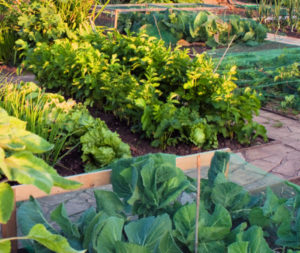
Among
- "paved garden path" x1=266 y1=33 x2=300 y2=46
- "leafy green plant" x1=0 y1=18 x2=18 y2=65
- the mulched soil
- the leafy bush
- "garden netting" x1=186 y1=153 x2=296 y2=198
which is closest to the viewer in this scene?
"garden netting" x1=186 y1=153 x2=296 y2=198

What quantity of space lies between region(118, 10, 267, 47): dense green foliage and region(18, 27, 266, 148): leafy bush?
4360 millimetres

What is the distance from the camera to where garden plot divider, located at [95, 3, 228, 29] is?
8008mm

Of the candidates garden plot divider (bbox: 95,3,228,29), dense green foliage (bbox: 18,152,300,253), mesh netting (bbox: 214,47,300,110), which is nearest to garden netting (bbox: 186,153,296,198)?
dense green foliage (bbox: 18,152,300,253)

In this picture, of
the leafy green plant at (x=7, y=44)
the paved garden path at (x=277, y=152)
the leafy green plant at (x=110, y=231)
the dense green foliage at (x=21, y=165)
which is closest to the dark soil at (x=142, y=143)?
the paved garden path at (x=277, y=152)

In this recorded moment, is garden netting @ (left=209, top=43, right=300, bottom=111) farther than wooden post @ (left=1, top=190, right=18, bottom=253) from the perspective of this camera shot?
Yes

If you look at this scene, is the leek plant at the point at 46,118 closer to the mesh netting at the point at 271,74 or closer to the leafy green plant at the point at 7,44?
the mesh netting at the point at 271,74

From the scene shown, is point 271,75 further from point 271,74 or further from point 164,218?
point 164,218

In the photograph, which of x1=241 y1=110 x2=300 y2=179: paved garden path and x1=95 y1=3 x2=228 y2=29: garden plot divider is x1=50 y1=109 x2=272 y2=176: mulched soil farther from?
x1=95 y1=3 x2=228 y2=29: garden plot divider

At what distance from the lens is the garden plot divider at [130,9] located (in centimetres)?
801

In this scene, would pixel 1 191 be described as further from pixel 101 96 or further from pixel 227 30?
pixel 227 30

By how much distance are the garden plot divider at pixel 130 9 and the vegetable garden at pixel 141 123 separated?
178 mm

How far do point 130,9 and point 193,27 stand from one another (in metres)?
1.54

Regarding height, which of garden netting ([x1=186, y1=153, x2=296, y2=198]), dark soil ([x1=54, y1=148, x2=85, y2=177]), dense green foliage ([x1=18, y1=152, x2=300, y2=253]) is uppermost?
dense green foliage ([x1=18, y1=152, x2=300, y2=253])

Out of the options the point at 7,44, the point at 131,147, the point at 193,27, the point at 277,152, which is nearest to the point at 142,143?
the point at 131,147
